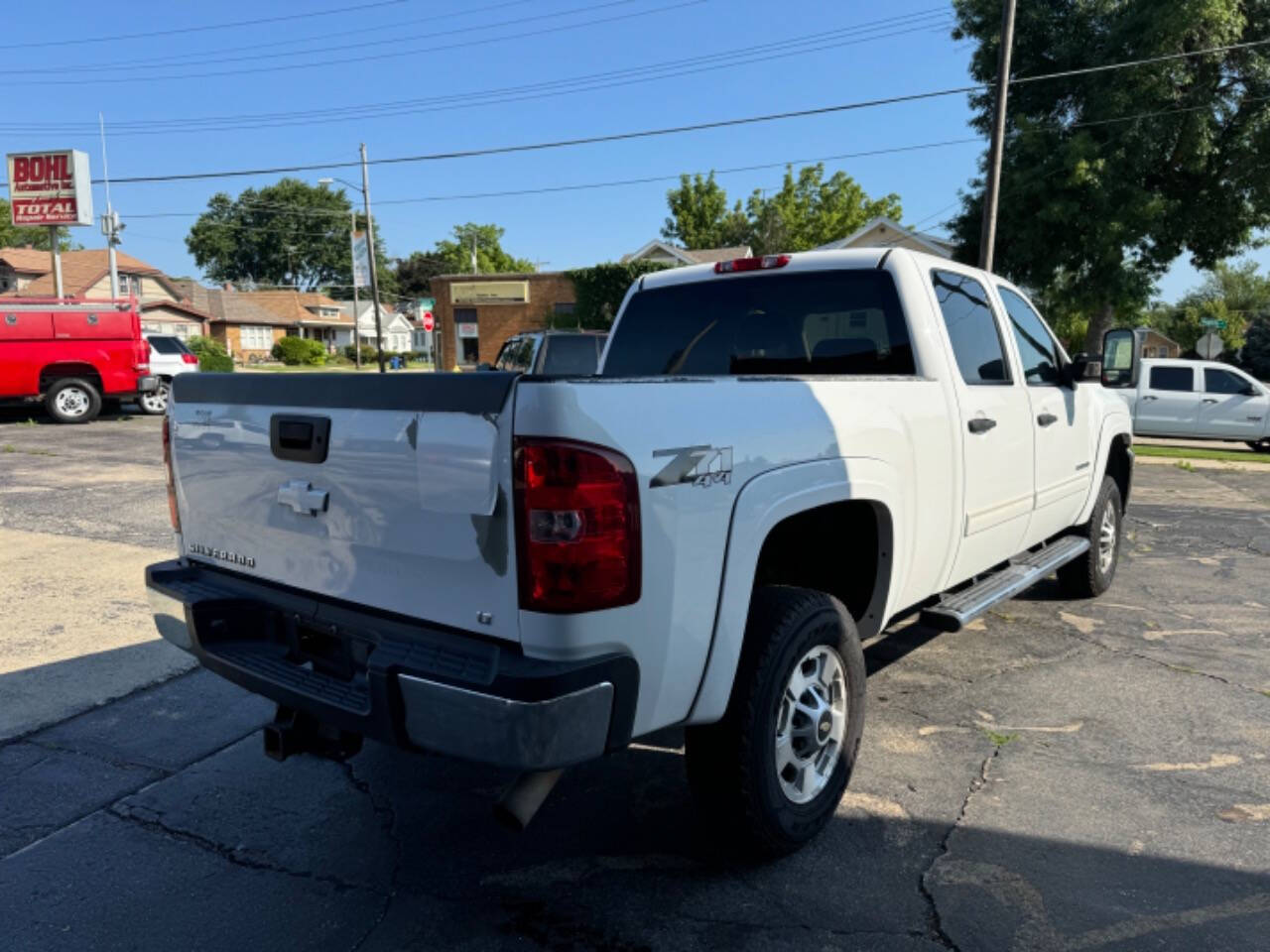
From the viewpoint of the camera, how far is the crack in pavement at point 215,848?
282cm

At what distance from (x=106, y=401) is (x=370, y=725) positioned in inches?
748

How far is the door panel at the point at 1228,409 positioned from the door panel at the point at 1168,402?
181 mm

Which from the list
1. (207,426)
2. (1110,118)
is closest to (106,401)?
(207,426)

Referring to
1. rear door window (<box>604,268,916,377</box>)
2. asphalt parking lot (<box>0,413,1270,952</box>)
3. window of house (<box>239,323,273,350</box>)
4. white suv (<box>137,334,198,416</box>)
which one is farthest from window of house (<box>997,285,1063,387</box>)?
window of house (<box>239,323,273,350</box>)

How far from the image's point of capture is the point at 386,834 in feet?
10.2

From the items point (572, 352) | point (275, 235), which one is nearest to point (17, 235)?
point (275, 235)

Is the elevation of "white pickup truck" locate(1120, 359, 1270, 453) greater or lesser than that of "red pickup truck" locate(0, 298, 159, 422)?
lesser

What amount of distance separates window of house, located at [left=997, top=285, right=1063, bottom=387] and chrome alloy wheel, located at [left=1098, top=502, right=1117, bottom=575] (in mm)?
1372

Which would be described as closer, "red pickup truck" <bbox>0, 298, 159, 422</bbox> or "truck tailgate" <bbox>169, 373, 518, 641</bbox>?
"truck tailgate" <bbox>169, 373, 518, 641</bbox>

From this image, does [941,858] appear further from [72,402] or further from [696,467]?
[72,402]

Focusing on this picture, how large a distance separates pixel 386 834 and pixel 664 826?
962mm

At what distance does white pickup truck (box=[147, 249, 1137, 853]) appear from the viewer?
7.05ft

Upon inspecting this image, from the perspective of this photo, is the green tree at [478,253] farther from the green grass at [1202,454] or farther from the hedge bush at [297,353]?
the green grass at [1202,454]

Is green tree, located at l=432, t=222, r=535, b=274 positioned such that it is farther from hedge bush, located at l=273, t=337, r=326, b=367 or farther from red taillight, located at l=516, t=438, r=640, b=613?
red taillight, located at l=516, t=438, r=640, b=613
